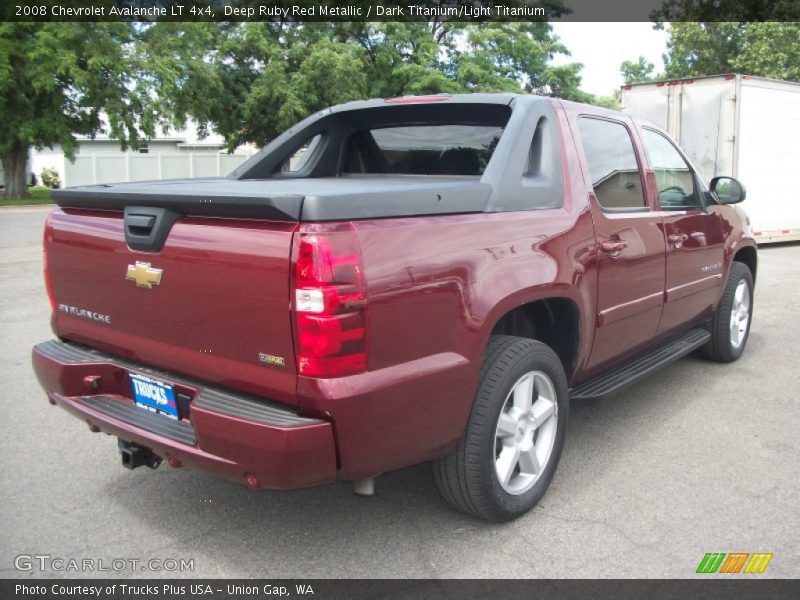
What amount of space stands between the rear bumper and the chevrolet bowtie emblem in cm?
37

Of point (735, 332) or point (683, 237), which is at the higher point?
point (683, 237)

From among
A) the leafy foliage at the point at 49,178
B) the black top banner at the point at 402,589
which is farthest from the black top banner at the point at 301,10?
the black top banner at the point at 402,589

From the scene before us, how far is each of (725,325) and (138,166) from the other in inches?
1421

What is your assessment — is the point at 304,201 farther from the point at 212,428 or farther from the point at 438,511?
the point at 438,511

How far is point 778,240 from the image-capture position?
44.3 ft

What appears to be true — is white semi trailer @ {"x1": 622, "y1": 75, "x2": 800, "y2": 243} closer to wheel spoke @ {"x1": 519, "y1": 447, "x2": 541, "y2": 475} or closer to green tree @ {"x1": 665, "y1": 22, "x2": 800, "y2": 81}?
wheel spoke @ {"x1": 519, "y1": 447, "x2": 541, "y2": 475}

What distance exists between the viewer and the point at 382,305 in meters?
2.41

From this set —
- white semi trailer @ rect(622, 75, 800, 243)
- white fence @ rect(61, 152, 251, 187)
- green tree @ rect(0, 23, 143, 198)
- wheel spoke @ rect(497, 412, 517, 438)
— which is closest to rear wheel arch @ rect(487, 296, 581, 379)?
wheel spoke @ rect(497, 412, 517, 438)

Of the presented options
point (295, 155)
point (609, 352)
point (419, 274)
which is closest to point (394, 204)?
point (419, 274)

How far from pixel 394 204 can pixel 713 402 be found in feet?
10.6

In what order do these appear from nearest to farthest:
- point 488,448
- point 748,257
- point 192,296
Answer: point 192,296
point 488,448
point 748,257

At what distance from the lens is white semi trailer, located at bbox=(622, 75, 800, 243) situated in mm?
12039

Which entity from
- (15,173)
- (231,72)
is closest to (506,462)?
(15,173)

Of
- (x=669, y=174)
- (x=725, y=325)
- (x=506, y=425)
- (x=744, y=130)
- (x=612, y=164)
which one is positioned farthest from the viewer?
(x=744, y=130)
